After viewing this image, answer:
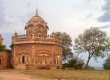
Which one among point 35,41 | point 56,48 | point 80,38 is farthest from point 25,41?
point 80,38

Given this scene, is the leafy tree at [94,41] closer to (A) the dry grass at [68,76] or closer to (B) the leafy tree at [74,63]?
(B) the leafy tree at [74,63]

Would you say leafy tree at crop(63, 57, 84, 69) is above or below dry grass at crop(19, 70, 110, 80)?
above

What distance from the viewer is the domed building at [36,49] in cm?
5262

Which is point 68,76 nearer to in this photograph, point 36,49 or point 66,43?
point 36,49

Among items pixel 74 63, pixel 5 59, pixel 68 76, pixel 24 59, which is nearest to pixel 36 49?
pixel 24 59

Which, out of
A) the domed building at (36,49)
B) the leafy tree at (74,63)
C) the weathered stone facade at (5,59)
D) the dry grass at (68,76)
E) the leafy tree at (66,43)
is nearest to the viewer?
the dry grass at (68,76)

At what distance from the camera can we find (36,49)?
52.8 m

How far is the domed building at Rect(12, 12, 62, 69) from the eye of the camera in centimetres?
5262

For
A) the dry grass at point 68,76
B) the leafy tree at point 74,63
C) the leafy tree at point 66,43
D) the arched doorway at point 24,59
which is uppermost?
the leafy tree at point 66,43

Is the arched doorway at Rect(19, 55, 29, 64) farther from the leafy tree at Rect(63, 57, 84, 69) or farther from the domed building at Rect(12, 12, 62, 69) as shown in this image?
the leafy tree at Rect(63, 57, 84, 69)

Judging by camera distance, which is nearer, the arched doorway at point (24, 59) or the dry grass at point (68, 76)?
the dry grass at point (68, 76)

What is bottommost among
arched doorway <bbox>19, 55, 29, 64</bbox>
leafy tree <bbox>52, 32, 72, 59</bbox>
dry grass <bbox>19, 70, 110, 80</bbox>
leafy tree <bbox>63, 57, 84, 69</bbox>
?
dry grass <bbox>19, 70, 110, 80</bbox>

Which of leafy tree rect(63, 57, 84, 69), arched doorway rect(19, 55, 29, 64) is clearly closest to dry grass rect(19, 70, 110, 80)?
arched doorway rect(19, 55, 29, 64)

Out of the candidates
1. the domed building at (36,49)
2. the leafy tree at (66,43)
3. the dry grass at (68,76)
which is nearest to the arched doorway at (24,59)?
the domed building at (36,49)
